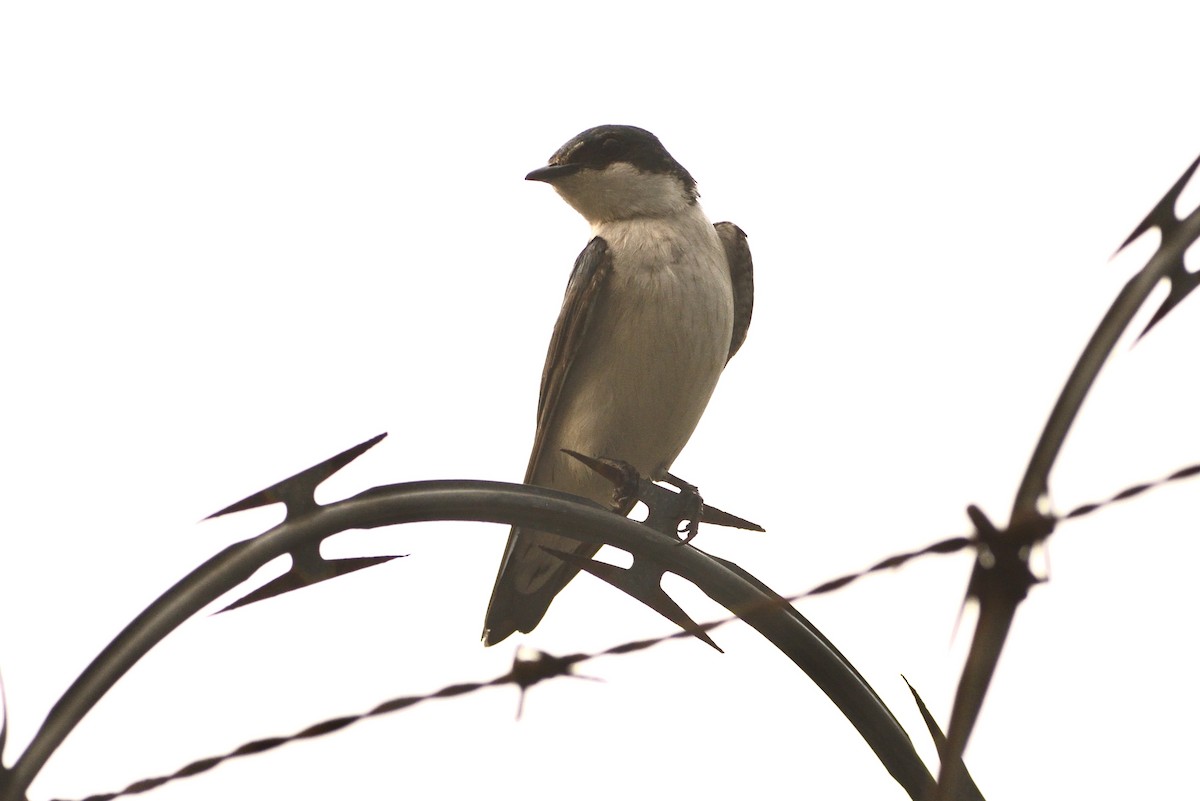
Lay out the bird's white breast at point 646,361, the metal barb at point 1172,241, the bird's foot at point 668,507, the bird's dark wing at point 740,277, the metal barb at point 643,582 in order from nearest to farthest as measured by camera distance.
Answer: the metal barb at point 1172,241, the metal barb at point 643,582, the bird's foot at point 668,507, the bird's white breast at point 646,361, the bird's dark wing at point 740,277

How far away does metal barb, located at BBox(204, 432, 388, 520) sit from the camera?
2.31 metres

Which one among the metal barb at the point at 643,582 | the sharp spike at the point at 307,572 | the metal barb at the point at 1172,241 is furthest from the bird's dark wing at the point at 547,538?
the metal barb at the point at 1172,241

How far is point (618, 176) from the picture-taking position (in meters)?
6.09

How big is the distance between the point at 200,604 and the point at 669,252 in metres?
3.52

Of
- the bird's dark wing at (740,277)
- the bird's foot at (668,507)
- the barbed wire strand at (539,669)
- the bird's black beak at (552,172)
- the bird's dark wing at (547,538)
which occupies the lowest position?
the barbed wire strand at (539,669)

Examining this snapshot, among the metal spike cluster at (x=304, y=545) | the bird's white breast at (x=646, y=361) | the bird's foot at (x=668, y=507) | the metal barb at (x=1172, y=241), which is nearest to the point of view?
the metal barb at (x=1172, y=241)

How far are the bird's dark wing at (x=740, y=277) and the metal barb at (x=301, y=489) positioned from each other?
3.72 meters

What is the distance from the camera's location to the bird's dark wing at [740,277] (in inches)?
232

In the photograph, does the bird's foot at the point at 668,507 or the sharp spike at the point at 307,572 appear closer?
the sharp spike at the point at 307,572

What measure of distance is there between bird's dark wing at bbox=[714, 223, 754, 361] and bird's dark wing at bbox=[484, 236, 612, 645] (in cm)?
67

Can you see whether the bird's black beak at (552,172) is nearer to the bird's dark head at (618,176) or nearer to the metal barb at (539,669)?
the bird's dark head at (618,176)

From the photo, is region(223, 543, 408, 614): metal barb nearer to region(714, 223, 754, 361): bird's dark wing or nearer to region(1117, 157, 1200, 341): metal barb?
region(1117, 157, 1200, 341): metal barb

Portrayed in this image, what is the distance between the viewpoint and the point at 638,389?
5.22 metres

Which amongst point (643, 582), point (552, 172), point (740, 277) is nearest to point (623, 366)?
point (740, 277)
